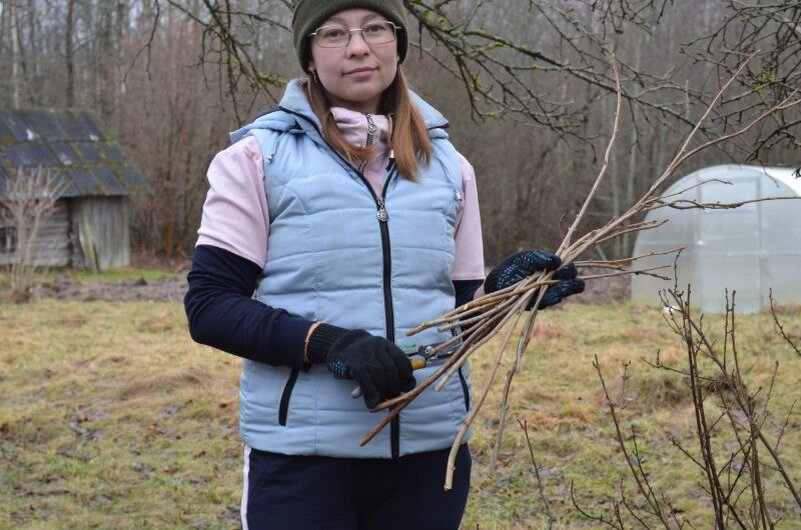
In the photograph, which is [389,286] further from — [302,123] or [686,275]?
[686,275]

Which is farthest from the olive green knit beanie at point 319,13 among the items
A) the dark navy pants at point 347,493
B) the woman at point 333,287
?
the dark navy pants at point 347,493

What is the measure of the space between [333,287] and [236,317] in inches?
8.2

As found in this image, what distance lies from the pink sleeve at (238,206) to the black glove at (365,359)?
238 mm

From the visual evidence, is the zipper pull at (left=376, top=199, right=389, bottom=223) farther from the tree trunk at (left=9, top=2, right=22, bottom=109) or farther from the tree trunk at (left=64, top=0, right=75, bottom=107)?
the tree trunk at (left=64, top=0, right=75, bottom=107)

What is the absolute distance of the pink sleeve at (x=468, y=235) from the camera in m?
2.35

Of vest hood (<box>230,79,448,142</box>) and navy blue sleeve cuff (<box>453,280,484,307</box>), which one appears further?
navy blue sleeve cuff (<box>453,280,484,307</box>)

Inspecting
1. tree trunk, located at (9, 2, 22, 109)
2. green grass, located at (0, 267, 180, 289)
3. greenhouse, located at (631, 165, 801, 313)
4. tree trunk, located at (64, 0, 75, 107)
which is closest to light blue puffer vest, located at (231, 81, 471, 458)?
greenhouse, located at (631, 165, 801, 313)

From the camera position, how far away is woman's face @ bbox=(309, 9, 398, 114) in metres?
2.16

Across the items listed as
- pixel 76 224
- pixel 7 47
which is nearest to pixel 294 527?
pixel 76 224

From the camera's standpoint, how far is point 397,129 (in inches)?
87.0

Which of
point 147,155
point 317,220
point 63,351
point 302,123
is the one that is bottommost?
point 63,351

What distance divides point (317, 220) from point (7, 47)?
94.7ft

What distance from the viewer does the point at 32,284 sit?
1491 cm

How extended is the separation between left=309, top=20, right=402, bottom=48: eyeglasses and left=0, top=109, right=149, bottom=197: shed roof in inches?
767
